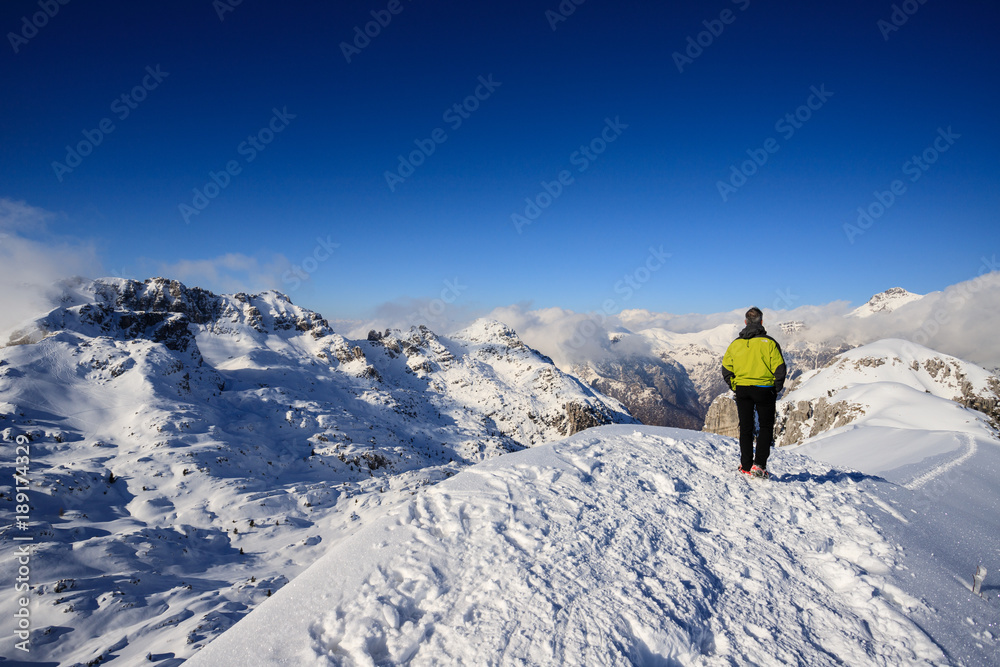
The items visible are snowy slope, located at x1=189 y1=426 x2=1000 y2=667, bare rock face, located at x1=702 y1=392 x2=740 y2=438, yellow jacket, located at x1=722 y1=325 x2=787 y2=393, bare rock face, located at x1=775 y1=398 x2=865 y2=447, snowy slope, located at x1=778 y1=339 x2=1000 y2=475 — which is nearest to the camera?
snowy slope, located at x1=189 y1=426 x2=1000 y2=667

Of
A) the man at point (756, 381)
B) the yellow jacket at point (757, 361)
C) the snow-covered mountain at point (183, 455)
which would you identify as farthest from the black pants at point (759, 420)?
the snow-covered mountain at point (183, 455)

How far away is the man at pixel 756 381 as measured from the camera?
7.33m

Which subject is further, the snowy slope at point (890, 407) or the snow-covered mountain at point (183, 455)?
the snowy slope at point (890, 407)

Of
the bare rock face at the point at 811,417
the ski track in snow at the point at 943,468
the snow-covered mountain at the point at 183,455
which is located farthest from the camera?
the bare rock face at the point at 811,417

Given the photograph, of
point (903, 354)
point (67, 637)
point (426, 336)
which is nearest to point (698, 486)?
point (67, 637)

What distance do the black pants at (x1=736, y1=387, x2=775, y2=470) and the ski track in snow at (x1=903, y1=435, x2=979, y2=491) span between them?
297 cm

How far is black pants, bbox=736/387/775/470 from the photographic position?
7352mm

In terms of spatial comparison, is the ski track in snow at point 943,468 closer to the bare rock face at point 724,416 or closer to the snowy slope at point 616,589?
the snowy slope at point 616,589

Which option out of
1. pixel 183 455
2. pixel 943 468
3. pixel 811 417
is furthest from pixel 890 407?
pixel 183 455

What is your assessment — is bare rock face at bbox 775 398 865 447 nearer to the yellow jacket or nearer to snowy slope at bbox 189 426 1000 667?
the yellow jacket

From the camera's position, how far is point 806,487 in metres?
7.00

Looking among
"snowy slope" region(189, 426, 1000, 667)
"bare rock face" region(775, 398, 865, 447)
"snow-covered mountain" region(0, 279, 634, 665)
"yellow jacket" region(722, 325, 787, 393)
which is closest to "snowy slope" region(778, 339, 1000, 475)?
"bare rock face" region(775, 398, 865, 447)

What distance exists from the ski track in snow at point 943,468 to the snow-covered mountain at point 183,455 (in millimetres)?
14746

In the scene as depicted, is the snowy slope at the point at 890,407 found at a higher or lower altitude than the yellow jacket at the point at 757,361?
lower
